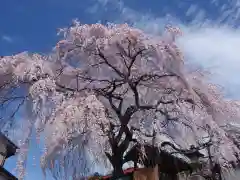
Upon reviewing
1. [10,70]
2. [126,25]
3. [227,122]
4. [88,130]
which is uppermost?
[126,25]

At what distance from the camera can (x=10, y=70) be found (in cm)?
838

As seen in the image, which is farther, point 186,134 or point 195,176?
point 195,176

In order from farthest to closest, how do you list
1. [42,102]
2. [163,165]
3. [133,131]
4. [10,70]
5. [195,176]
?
[195,176] → [163,165] → [133,131] → [10,70] → [42,102]

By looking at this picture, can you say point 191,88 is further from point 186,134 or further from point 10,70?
point 10,70

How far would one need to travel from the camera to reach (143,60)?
8734mm

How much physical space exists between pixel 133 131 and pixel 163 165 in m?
6.17

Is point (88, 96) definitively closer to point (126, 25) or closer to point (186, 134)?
point (126, 25)

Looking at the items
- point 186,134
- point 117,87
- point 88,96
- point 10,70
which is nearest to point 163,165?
point 186,134

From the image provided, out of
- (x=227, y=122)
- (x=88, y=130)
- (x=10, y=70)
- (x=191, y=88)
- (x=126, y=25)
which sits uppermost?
(x=126, y=25)

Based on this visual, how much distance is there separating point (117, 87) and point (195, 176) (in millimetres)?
8845

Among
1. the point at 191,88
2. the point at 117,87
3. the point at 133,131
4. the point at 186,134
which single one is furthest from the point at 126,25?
the point at 186,134

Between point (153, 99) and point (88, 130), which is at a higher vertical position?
point (153, 99)

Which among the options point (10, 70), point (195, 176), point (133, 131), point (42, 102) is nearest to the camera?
point (42, 102)

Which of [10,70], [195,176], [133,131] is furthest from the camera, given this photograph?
[195,176]
